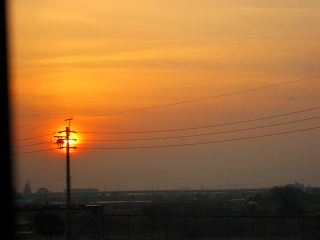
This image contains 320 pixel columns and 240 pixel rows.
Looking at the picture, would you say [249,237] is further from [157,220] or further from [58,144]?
[58,144]

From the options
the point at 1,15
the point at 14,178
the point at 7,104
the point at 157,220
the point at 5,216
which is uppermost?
the point at 1,15

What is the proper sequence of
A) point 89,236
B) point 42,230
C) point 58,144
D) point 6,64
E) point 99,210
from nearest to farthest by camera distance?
point 6,64 < point 99,210 < point 42,230 < point 89,236 < point 58,144

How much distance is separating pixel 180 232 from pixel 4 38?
A: 21490 mm

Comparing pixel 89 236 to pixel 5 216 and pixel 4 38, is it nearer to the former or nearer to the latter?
pixel 5 216

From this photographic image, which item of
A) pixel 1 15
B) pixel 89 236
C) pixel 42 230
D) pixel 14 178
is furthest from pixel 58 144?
pixel 1 15

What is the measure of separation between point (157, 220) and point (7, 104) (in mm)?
32592

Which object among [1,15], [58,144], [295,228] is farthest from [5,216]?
[58,144]

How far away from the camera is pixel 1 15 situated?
21.2 m

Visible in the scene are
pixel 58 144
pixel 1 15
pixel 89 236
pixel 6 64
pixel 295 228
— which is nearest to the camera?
pixel 1 15

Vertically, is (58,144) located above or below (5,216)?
above

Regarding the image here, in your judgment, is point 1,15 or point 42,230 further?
point 42,230

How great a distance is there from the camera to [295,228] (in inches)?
1554

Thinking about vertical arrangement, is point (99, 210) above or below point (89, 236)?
above

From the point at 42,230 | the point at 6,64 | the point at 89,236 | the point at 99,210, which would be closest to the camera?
the point at 6,64
